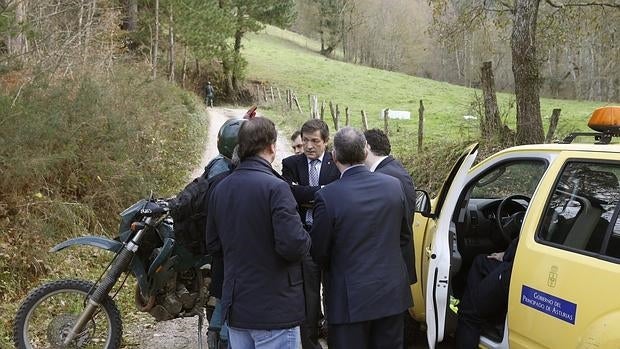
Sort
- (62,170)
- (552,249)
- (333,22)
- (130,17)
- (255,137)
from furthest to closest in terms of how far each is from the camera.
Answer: (333,22), (130,17), (62,170), (552,249), (255,137)

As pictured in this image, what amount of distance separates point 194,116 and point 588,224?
18.5m

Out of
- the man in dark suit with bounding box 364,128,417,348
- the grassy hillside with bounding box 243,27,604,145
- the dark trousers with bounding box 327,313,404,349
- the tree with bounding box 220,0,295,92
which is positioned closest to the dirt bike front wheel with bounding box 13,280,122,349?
the dark trousers with bounding box 327,313,404,349

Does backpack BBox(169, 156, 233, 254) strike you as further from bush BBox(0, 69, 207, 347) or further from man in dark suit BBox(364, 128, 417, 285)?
bush BBox(0, 69, 207, 347)

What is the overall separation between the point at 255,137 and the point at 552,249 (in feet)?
5.90

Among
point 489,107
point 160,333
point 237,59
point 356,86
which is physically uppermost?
point 237,59

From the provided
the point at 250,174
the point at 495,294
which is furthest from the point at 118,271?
the point at 495,294

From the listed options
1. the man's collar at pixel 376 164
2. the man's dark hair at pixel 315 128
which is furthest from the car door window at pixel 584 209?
the man's dark hair at pixel 315 128

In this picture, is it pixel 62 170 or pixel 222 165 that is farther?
pixel 62 170

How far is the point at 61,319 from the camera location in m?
4.43

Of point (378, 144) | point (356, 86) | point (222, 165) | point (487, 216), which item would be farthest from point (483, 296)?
point (356, 86)

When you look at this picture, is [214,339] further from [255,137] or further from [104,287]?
[255,137]

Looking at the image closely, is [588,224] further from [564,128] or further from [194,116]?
[194,116]

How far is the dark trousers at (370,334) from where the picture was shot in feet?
11.1

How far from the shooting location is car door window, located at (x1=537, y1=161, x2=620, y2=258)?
317cm
